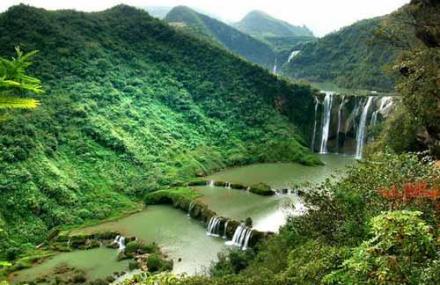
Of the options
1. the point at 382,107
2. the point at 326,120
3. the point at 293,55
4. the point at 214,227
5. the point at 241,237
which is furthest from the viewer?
the point at 293,55

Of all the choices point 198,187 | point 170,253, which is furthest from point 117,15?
point 170,253

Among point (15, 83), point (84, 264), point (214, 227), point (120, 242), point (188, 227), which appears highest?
point (15, 83)

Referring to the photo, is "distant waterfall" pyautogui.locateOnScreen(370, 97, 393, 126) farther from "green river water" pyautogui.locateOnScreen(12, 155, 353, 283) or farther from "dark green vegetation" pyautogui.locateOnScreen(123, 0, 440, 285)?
"dark green vegetation" pyautogui.locateOnScreen(123, 0, 440, 285)

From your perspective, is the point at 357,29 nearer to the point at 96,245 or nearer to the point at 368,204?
the point at 96,245

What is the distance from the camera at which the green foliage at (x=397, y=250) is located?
241 inches

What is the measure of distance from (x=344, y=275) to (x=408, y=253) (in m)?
1.00

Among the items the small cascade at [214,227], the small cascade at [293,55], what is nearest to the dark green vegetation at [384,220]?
the small cascade at [214,227]

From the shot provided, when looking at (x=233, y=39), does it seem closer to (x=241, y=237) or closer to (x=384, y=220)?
(x=241, y=237)

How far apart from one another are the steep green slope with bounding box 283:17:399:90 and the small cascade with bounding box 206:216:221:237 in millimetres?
53183

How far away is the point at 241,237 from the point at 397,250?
66.6ft

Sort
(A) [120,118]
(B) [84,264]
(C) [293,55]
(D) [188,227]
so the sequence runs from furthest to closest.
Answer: (C) [293,55]
(A) [120,118]
(D) [188,227]
(B) [84,264]

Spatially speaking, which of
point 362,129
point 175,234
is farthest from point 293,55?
point 175,234

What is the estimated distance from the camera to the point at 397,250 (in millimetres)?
6605

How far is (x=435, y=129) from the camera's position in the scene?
1900 centimetres
